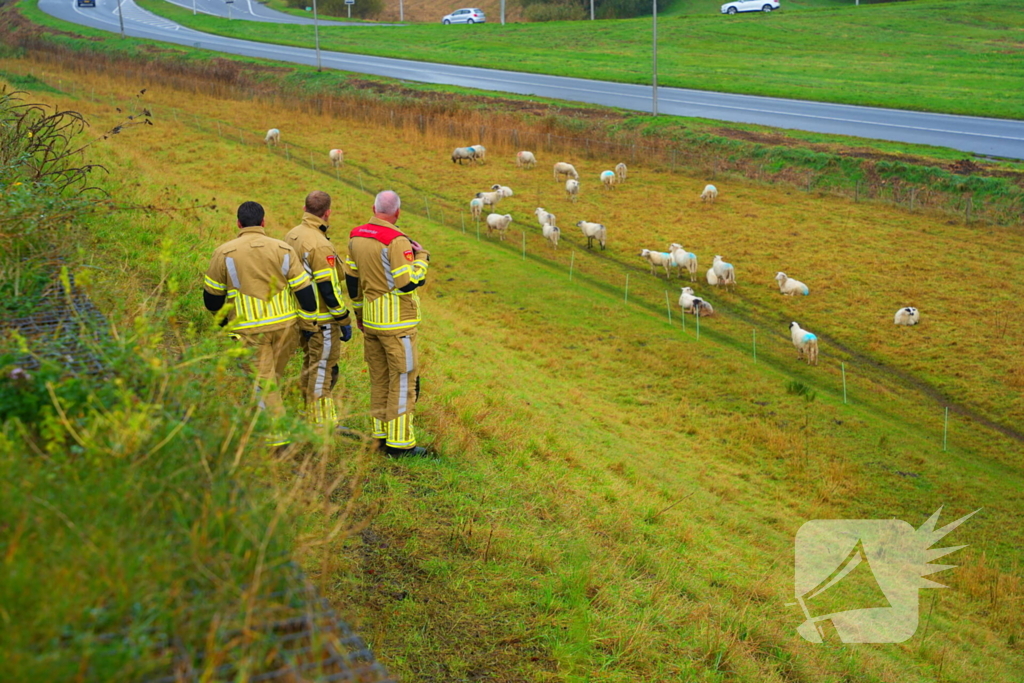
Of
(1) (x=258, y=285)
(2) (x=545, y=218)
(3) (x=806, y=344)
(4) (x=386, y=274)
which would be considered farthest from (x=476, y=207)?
(1) (x=258, y=285)

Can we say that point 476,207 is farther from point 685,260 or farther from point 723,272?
point 723,272

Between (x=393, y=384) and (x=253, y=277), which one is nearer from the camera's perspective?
(x=253, y=277)

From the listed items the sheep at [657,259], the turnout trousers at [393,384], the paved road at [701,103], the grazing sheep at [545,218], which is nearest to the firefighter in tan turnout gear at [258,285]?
the turnout trousers at [393,384]

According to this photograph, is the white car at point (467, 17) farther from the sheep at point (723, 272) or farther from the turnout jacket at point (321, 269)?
the turnout jacket at point (321, 269)

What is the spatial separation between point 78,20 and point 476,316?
68.8 m

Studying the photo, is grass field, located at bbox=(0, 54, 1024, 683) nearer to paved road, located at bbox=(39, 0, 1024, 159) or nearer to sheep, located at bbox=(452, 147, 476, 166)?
sheep, located at bbox=(452, 147, 476, 166)

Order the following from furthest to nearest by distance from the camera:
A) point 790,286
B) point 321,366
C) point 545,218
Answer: point 545,218 → point 790,286 → point 321,366

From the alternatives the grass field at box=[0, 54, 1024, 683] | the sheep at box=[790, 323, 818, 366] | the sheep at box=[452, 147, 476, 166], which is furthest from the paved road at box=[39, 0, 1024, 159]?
the sheep at box=[790, 323, 818, 366]

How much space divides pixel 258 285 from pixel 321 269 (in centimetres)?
74

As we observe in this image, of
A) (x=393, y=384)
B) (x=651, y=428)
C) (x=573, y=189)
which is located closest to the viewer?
(x=393, y=384)

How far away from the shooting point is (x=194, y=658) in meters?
3.14

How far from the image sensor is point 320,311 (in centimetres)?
827

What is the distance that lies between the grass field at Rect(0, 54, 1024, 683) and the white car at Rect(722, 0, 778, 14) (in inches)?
1850

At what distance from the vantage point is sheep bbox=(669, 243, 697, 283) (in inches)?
878
